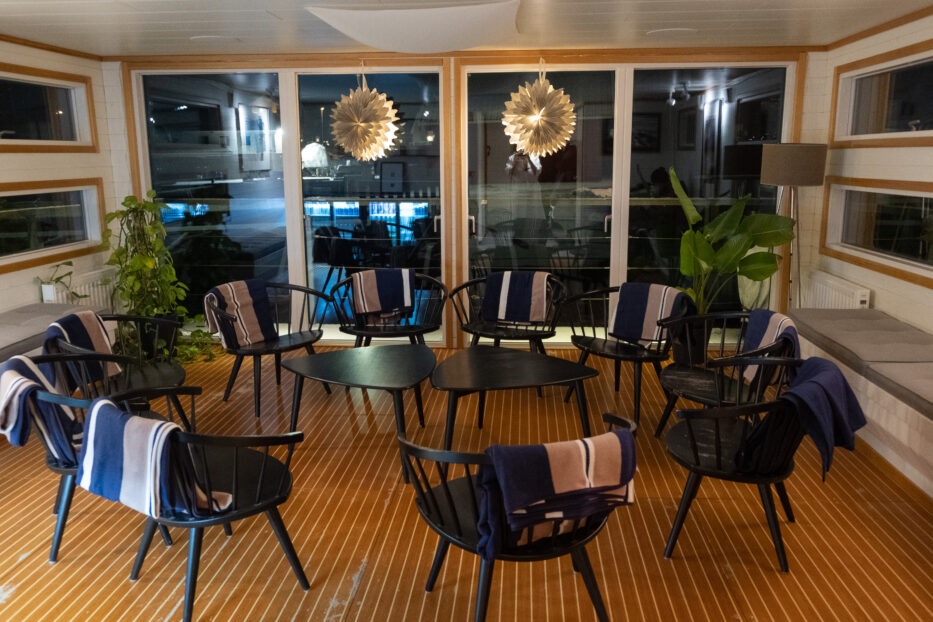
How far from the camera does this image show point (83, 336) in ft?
13.1

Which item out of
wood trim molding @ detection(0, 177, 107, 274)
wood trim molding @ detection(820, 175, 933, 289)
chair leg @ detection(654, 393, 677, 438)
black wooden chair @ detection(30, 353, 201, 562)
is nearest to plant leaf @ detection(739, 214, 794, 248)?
wood trim molding @ detection(820, 175, 933, 289)

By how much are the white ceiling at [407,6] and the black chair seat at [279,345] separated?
2015mm

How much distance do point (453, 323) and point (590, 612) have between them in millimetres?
3868

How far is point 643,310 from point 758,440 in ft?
6.67

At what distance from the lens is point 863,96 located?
5.49 metres

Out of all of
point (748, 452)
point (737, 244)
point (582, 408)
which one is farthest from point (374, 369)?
point (737, 244)

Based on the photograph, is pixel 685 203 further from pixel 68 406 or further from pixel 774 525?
pixel 68 406

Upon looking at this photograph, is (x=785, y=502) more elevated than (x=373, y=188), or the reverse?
(x=373, y=188)

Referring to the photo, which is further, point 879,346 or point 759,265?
point 759,265

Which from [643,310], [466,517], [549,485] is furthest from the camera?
[643,310]

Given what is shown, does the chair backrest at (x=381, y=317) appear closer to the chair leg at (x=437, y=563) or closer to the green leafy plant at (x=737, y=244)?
the green leafy plant at (x=737, y=244)

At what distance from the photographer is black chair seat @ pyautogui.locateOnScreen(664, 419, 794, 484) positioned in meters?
3.00

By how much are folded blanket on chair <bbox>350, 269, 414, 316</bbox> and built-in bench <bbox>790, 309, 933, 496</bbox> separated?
273 centimetres

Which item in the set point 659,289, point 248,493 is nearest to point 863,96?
point 659,289
